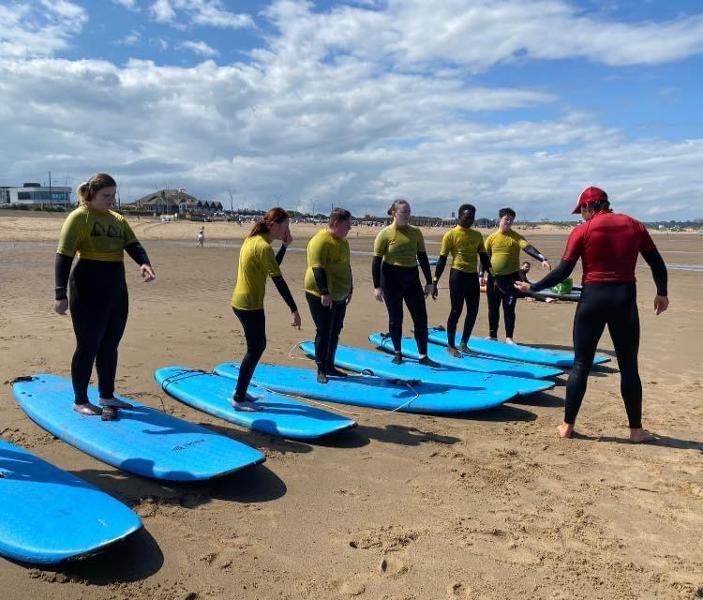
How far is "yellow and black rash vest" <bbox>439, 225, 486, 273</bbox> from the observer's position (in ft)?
23.4

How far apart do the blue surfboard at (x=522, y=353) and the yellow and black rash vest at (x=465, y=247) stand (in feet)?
3.88

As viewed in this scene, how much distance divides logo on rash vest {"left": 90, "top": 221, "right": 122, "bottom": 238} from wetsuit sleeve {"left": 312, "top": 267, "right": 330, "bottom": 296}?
185 cm

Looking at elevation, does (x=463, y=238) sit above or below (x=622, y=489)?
above

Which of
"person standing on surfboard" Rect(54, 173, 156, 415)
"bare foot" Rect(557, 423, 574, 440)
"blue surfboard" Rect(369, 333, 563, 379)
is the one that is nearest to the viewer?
"person standing on surfboard" Rect(54, 173, 156, 415)

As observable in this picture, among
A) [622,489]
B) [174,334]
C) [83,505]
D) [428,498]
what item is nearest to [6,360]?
[174,334]

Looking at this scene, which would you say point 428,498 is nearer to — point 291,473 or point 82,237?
point 291,473

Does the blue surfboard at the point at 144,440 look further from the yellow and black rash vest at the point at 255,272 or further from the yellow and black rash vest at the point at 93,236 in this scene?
the yellow and black rash vest at the point at 93,236

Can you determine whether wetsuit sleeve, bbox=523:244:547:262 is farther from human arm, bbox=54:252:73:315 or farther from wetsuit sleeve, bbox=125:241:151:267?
human arm, bbox=54:252:73:315

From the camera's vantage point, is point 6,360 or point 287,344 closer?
point 6,360

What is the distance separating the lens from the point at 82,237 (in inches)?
168

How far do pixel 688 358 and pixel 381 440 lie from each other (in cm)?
527

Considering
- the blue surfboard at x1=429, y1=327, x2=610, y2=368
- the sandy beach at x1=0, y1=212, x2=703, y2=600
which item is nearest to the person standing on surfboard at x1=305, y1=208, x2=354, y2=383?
the sandy beach at x1=0, y1=212, x2=703, y2=600

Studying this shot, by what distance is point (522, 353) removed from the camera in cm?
746

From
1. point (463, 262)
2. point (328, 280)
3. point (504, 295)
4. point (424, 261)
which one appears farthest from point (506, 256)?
point (328, 280)
